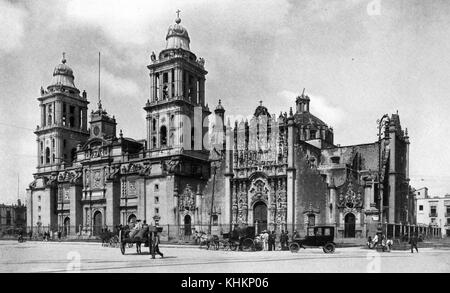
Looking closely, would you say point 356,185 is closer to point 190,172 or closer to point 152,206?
point 190,172

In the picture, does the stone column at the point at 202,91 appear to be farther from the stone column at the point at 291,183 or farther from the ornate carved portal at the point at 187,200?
the stone column at the point at 291,183

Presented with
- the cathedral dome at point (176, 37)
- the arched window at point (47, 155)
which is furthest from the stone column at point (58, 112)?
the cathedral dome at point (176, 37)

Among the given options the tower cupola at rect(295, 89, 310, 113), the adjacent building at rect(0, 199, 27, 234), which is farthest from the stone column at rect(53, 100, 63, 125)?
the adjacent building at rect(0, 199, 27, 234)

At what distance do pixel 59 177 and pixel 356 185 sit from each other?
45.7 m

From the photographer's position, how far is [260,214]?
51.6m

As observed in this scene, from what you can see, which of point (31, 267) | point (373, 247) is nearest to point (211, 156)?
point (373, 247)

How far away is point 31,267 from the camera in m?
18.4

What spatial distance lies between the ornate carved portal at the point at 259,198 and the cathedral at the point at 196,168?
0.11 meters

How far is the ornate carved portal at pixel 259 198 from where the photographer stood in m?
49.4

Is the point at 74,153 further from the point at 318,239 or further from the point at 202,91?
the point at 318,239

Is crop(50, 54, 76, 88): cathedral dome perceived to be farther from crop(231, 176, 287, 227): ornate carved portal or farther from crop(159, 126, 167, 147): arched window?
crop(231, 176, 287, 227): ornate carved portal

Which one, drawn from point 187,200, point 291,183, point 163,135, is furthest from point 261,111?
point 163,135
